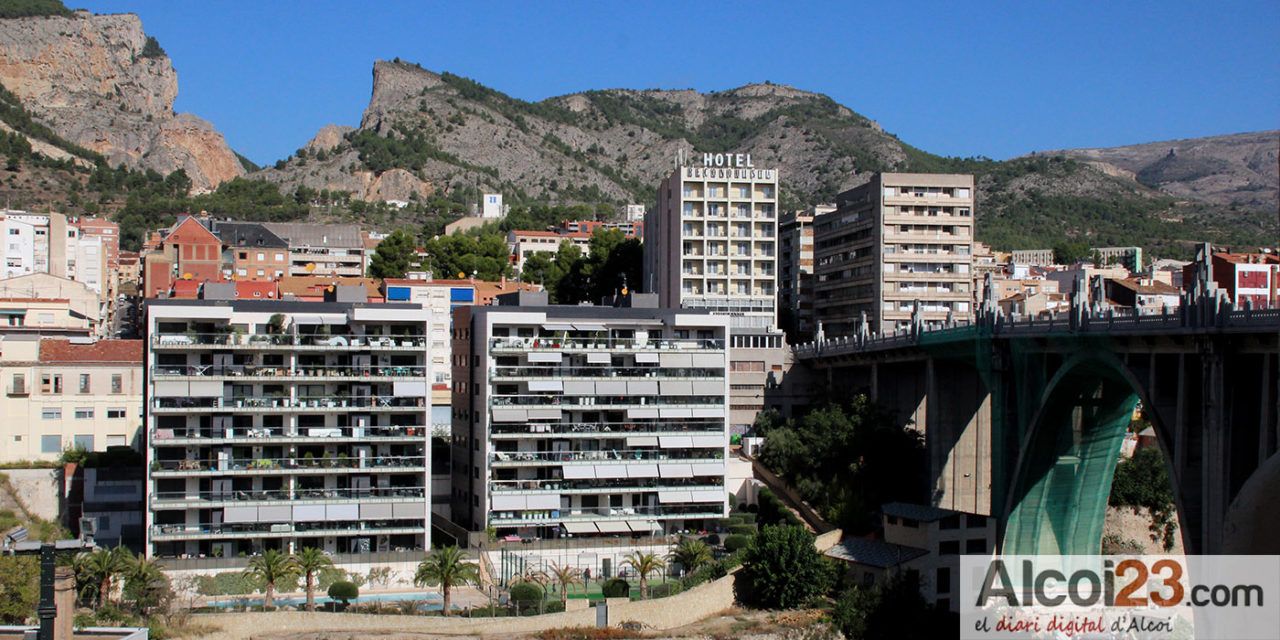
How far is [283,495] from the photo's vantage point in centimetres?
6225

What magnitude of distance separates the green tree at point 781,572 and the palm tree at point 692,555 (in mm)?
2577

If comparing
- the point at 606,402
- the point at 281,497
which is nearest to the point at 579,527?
the point at 606,402

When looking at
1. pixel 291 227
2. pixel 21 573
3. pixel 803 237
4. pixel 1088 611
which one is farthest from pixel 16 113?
pixel 1088 611

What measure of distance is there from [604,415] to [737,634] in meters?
16.5

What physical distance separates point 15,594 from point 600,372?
93.4 ft

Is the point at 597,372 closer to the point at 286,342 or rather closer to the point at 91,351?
the point at 286,342

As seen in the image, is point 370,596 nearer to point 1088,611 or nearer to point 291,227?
point 1088,611

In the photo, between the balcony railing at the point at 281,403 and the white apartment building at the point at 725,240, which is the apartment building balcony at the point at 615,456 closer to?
the balcony railing at the point at 281,403

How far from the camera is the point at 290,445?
63062mm

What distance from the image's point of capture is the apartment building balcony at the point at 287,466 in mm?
61062

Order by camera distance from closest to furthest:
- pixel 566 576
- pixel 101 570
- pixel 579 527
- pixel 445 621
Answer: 1. pixel 101 570
2. pixel 445 621
3. pixel 566 576
4. pixel 579 527

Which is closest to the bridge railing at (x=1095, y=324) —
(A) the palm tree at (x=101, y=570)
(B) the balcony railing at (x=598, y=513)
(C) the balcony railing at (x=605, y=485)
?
(C) the balcony railing at (x=605, y=485)

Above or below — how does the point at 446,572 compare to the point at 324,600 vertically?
above

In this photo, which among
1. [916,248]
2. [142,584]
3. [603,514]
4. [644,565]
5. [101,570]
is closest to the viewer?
[101,570]
